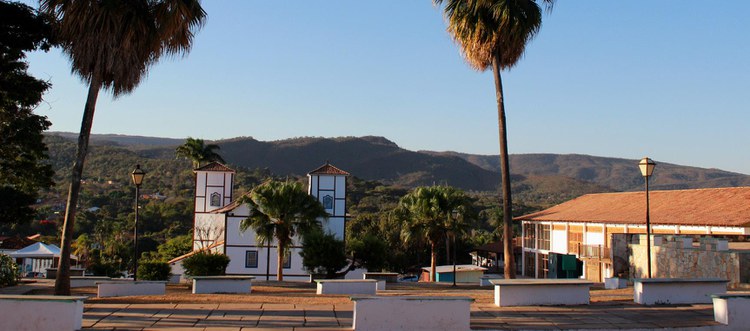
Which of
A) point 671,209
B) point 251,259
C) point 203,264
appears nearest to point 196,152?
point 251,259

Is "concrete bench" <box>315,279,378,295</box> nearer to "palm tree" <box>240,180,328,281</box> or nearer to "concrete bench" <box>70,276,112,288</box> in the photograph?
"concrete bench" <box>70,276,112,288</box>

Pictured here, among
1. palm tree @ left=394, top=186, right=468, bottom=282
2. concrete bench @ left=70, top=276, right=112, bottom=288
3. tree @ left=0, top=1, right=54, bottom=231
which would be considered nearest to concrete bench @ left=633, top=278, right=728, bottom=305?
concrete bench @ left=70, top=276, right=112, bottom=288

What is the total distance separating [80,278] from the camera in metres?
19.4

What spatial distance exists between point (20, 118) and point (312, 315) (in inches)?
446

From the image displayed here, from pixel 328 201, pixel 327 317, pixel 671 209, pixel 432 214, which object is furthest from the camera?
pixel 328 201

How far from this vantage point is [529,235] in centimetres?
4888

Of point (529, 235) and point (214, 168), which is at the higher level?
point (214, 168)

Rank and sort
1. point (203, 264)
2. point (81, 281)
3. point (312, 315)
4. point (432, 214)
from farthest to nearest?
point (432, 214), point (203, 264), point (81, 281), point (312, 315)

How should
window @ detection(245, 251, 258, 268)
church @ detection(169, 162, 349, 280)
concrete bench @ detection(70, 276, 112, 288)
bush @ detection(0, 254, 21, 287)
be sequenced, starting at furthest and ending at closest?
window @ detection(245, 251, 258, 268)
church @ detection(169, 162, 349, 280)
concrete bench @ detection(70, 276, 112, 288)
bush @ detection(0, 254, 21, 287)

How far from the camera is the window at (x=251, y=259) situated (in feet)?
144

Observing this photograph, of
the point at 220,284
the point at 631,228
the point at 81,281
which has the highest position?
the point at 631,228

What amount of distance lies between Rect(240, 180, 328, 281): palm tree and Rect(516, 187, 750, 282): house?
12.5 m

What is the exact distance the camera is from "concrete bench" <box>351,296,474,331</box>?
9945mm

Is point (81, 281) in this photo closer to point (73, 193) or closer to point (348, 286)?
point (73, 193)
